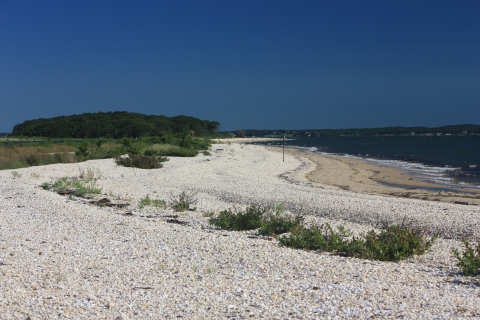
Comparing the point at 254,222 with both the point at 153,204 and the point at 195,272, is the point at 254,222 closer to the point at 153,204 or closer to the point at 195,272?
the point at 195,272

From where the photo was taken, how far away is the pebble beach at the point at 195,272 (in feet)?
16.0

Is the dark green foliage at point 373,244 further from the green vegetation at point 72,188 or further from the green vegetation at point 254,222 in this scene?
the green vegetation at point 72,188

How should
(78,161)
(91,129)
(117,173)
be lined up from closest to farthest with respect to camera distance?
(117,173)
(78,161)
(91,129)

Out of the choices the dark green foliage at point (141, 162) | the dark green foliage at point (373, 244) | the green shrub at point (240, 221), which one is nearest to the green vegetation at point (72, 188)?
the green shrub at point (240, 221)

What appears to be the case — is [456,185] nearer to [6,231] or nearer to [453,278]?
[453,278]

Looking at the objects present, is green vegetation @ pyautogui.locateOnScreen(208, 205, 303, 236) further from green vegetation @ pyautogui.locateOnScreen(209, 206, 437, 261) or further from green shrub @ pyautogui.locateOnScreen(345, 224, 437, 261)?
green shrub @ pyautogui.locateOnScreen(345, 224, 437, 261)

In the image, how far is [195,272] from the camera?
20.3 feet

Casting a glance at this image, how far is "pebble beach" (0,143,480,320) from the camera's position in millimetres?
4863

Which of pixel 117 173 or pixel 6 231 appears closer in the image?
A: pixel 6 231

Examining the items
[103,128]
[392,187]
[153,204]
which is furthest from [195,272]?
[103,128]

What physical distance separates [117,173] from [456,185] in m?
15.9

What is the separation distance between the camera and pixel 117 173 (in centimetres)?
2095

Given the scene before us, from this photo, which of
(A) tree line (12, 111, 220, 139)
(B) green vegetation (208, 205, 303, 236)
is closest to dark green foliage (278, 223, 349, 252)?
(B) green vegetation (208, 205, 303, 236)

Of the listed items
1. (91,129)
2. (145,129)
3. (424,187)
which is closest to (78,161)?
(424,187)
